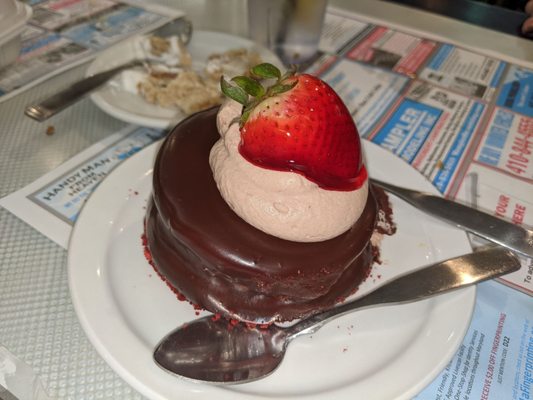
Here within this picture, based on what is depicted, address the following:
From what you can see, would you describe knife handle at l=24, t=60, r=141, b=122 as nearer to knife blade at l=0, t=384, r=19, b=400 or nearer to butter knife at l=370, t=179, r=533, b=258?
knife blade at l=0, t=384, r=19, b=400

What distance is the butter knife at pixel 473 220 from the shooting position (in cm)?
108

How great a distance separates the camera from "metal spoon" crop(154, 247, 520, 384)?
84 centimetres

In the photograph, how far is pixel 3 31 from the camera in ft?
5.39

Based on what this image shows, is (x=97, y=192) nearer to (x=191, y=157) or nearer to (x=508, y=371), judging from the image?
(x=191, y=157)

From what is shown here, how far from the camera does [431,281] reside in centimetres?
97

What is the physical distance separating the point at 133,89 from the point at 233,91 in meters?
→ 0.91

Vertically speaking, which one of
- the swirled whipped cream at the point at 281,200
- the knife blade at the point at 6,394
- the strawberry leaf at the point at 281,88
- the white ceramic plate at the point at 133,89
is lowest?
the knife blade at the point at 6,394

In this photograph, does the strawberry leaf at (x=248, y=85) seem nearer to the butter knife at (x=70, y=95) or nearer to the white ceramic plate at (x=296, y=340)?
the white ceramic plate at (x=296, y=340)

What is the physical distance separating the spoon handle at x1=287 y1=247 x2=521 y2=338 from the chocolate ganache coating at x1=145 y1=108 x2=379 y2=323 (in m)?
0.04

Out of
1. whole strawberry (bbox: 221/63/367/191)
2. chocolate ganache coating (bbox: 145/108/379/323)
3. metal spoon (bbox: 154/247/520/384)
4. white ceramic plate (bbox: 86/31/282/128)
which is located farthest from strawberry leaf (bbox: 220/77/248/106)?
white ceramic plate (bbox: 86/31/282/128)

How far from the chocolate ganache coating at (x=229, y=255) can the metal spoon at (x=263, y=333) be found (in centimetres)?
4

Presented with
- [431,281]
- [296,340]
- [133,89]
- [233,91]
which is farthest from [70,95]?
[431,281]

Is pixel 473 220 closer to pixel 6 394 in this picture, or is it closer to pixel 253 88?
pixel 253 88

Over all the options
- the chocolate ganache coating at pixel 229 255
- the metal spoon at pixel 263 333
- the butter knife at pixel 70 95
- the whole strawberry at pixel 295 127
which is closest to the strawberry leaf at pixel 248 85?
the whole strawberry at pixel 295 127
